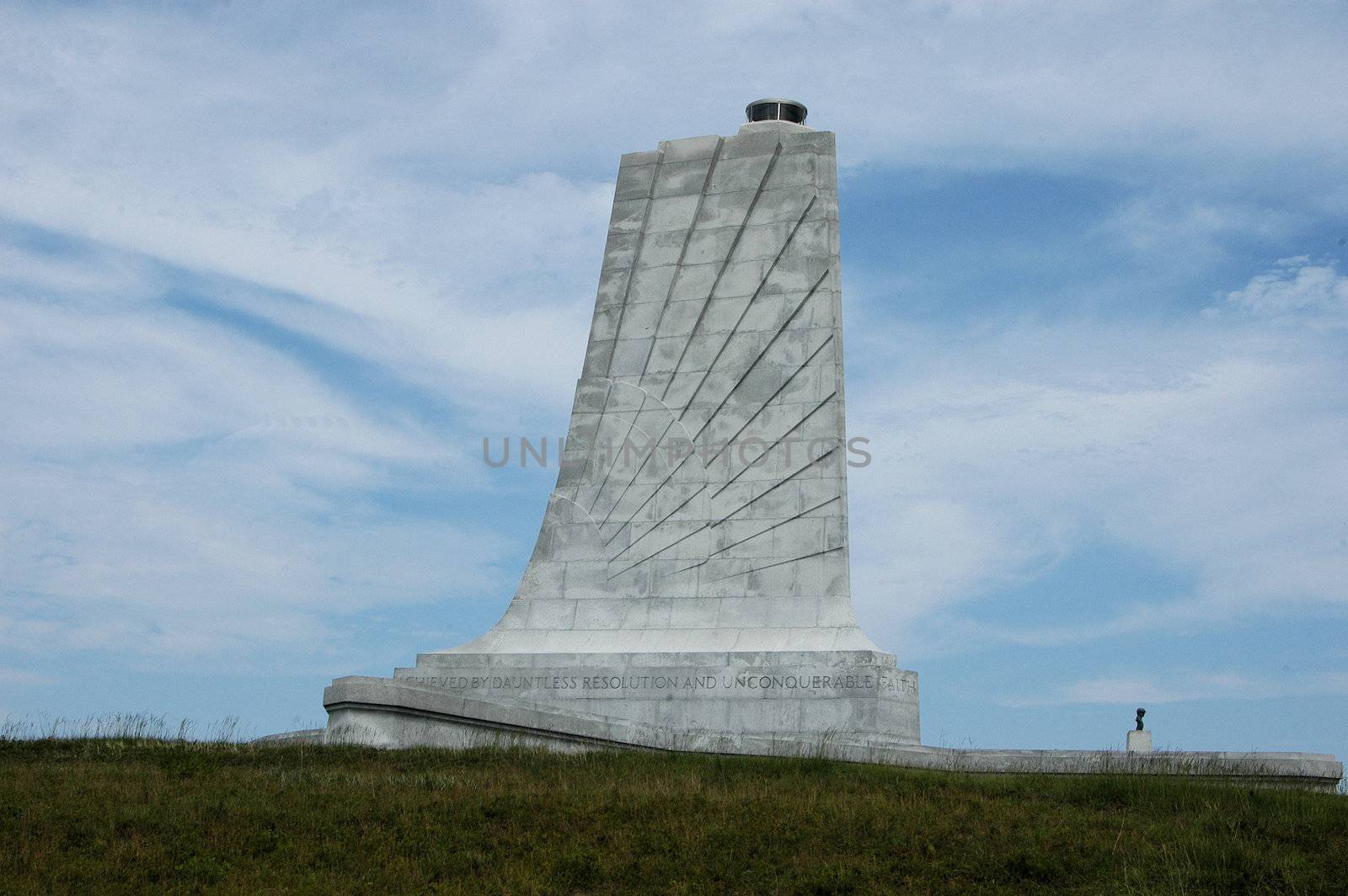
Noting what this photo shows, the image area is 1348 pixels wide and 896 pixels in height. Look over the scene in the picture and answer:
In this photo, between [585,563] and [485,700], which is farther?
[585,563]

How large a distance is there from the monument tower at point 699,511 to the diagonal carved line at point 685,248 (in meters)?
0.02

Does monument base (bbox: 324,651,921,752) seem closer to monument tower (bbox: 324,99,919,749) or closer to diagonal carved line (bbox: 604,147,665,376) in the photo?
monument tower (bbox: 324,99,919,749)

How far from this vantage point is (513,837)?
10.2 metres

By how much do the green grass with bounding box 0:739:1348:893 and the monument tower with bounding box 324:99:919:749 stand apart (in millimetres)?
2292

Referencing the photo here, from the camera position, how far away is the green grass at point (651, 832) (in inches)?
367

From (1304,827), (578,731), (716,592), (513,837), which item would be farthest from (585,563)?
(1304,827)

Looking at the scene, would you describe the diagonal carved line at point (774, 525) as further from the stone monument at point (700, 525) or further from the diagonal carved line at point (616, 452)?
the diagonal carved line at point (616, 452)

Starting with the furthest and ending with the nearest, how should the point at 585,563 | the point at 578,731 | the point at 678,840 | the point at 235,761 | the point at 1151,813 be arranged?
the point at 585,563, the point at 578,731, the point at 235,761, the point at 1151,813, the point at 678,840

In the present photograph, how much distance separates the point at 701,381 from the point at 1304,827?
8.87 metres

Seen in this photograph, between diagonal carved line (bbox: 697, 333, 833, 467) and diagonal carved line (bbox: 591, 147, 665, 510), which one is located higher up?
diagonal carved line (bbox: 591, 147, 665, 510)

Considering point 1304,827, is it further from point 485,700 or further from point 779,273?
point 779,273

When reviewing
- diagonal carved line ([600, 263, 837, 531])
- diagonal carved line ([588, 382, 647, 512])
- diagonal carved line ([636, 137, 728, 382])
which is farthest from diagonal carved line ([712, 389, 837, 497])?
diagonal carved line ([636, 137, 728, 382])

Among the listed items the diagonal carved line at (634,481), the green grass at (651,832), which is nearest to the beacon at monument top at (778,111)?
the diagonal carved line at (634,481)

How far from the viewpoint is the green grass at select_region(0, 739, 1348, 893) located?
9328 mm
